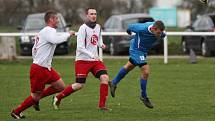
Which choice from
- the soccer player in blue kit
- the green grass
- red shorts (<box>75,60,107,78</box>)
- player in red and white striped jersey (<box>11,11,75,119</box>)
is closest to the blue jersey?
the soccer player in blue kit

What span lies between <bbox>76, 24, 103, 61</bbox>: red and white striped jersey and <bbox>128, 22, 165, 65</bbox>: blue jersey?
0.96m

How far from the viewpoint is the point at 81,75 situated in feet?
43.8

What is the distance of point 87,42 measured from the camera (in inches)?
524

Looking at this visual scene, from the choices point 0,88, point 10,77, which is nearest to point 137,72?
point 10,77

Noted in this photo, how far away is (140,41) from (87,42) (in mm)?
1324

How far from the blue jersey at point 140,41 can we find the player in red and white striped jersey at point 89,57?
96 cm

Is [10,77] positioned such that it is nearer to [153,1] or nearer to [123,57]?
[123,57]

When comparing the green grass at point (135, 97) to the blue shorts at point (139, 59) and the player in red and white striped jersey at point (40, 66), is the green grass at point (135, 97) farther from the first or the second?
the blue shorts at point (139, 59)

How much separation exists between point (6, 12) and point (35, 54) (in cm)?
3358

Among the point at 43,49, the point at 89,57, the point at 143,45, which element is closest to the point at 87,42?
the point at 89,57

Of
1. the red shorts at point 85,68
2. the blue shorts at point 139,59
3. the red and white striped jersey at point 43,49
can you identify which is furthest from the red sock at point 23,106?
the blue shorts at point 139,59

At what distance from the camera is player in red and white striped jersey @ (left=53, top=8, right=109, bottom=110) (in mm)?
13250

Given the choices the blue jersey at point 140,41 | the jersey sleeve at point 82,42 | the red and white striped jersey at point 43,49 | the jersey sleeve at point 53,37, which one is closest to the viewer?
the jersey sleeve at point 53,37

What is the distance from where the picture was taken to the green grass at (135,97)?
1256cm
